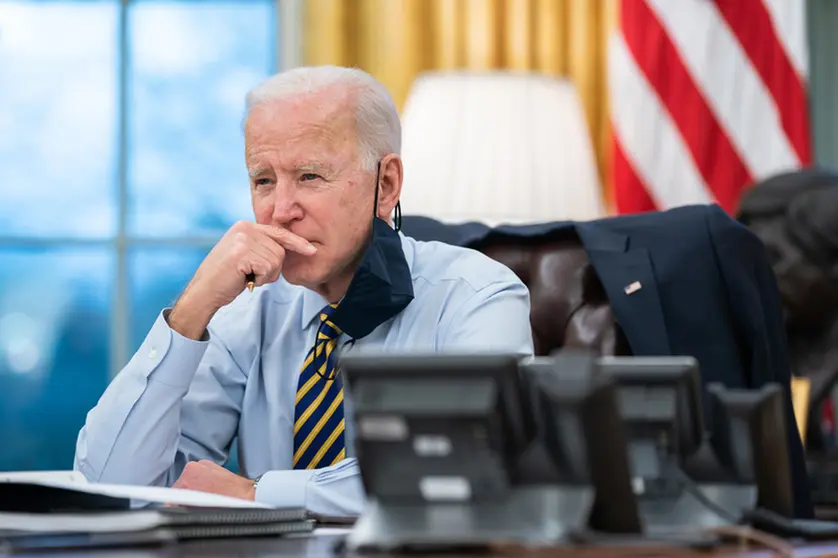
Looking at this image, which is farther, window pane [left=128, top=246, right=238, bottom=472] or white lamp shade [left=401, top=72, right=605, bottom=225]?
window pane [left=128, top=246, right=238, bottom=472]

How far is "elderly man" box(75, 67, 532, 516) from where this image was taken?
168 centimetres

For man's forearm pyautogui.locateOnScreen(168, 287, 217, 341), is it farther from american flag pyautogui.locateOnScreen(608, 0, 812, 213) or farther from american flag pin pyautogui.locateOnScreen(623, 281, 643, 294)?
american flag pyautogui.locateOnScreen(608, 0, 812, 213)

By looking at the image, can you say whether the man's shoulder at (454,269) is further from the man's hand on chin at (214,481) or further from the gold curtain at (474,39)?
the gold curtain at (474,39)

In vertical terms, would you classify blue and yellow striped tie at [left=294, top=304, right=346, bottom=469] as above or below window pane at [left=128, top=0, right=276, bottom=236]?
below

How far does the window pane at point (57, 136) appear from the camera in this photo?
353 cm

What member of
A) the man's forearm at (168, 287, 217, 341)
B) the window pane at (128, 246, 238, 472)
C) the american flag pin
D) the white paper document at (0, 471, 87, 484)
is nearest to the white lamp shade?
the american flag pin

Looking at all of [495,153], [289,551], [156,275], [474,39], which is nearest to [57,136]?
[156,275]

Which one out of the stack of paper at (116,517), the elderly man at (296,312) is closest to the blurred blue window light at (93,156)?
the elderly man at (296,312)

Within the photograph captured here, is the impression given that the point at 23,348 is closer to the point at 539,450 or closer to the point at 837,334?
the point at 837,334

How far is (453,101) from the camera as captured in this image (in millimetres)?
2797

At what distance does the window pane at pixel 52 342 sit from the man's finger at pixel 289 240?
6.31ft

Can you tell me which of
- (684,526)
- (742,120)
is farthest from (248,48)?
(684,526)

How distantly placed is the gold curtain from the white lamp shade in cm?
37

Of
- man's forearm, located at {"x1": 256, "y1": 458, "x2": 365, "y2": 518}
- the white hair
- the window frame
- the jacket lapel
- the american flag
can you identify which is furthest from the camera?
the window frame
